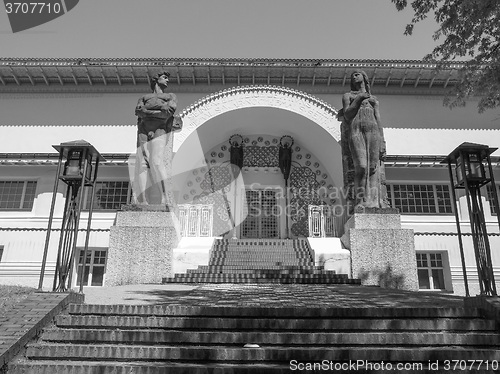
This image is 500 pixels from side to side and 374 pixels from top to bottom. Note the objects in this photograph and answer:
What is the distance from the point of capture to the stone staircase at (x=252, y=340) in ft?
13.8

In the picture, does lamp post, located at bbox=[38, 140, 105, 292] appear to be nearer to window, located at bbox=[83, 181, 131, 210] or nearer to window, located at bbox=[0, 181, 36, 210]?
window, located at bbox=[83, 181, 131, 210]

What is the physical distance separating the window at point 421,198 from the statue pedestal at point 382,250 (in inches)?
260

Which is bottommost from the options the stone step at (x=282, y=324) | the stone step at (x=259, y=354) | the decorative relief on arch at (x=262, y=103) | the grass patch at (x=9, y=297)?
the stone step at (x=259, y=354)

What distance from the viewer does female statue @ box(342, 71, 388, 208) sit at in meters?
10.7

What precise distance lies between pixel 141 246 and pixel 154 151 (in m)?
2.43

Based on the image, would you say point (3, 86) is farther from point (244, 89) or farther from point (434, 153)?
point (434, 153)

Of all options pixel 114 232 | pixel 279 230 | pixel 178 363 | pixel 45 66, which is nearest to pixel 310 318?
pixel 178 363

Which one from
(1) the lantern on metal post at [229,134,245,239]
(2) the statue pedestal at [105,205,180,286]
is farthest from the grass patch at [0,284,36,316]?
(1) the lantern on metal post at [229,134,245,239]

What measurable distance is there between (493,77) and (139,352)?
8.43 metres

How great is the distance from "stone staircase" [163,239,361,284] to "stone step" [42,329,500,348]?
5167mm

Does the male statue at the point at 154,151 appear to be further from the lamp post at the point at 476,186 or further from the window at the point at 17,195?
the window at the point at 17,195

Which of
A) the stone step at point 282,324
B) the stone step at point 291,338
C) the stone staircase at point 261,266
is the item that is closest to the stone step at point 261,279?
the stone staircase at point 261,266

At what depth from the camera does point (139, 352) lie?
4.41 m

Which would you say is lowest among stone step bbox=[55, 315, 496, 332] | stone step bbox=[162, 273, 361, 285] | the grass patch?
stone step bbox=[55, 315, 496, 332]
